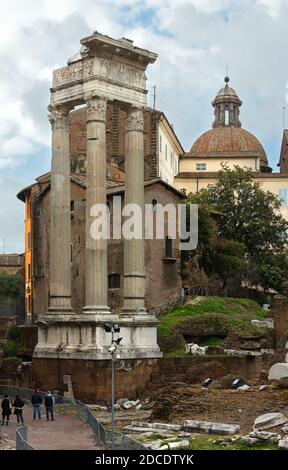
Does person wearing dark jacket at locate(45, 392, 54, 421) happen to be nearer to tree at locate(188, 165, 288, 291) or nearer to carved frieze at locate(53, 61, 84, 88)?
carved frieze at locate(53, 61, 84, 88)

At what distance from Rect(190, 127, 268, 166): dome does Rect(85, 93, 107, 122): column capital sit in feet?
140

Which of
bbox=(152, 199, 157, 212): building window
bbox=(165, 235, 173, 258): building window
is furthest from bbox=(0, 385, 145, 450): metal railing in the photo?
bbox=(152, 199, 157, 212): building window

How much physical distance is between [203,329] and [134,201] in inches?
275

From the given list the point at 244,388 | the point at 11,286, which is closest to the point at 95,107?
the point at 244,388

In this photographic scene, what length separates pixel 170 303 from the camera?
1786 inches

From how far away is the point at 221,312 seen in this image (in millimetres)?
41750

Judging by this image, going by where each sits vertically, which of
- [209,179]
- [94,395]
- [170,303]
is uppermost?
[209,179]

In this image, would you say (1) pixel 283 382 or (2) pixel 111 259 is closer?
(1) pixel 283 382

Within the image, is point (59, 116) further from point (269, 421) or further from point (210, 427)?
point (269, 421)

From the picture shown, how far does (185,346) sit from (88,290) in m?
5.90

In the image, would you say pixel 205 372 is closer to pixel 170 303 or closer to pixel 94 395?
pixel 94 395

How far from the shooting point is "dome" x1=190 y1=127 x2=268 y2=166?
7894 cm

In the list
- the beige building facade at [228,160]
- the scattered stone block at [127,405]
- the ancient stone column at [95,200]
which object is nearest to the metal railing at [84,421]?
the scattered stone block at [127,405]
